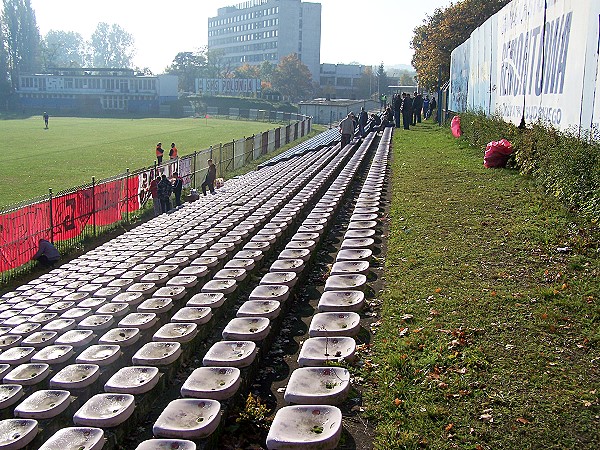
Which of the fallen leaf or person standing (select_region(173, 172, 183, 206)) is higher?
the fallen leaf

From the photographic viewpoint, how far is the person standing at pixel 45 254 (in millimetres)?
14359

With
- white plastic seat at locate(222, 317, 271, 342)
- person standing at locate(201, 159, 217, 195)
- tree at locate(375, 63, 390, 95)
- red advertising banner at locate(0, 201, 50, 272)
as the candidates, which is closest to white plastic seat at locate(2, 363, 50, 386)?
white plastic seat at locate(222, 317, 271, 342)

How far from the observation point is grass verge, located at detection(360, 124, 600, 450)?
5137mm

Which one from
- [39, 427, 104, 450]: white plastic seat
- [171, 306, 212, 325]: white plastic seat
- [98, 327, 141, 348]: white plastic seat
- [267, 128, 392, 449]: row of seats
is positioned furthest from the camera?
[171, 306, 212, 325]: white plastic seat

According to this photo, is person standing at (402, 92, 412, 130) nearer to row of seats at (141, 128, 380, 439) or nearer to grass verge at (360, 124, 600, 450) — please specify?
grass verge at (360, 124, 600, 450)

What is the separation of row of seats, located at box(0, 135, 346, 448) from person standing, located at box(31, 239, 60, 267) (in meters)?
1.36

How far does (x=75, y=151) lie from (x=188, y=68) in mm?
97177

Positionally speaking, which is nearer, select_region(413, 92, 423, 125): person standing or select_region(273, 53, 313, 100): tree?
select_region(413, 92, 423, 125): person standing

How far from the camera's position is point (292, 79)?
116 metres

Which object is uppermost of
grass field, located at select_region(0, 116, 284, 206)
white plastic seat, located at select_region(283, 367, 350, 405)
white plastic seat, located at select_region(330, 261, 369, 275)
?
white plastic seat, located at select_region(330, 261, 369, 275)

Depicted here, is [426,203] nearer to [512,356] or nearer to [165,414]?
[512,356]

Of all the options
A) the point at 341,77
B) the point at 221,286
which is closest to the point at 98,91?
the point at 341,77

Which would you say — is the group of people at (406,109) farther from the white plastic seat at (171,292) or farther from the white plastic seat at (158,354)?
the white plastic seat at (158,354)

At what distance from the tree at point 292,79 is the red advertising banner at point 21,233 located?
103977 millimetres
